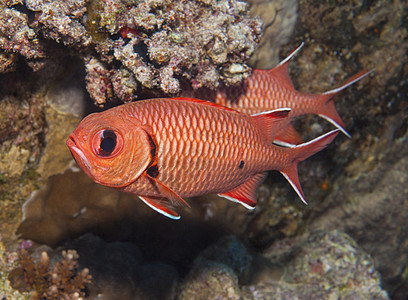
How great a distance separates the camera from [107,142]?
2053 mm

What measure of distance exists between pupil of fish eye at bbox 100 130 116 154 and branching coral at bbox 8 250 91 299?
1988 mm

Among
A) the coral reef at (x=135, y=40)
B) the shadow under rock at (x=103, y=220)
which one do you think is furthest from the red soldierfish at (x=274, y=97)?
the shadow under rock at (x=103, y=220)

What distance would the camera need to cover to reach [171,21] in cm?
279

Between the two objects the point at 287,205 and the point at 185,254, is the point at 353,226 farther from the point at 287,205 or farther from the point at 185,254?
the point at 185,254

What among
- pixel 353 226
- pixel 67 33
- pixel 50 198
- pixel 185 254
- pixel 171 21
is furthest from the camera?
pixel 353 226

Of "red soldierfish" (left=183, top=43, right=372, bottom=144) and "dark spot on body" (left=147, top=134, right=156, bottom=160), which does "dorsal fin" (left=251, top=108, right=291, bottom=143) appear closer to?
"red soldierfish" (left=183, top=43, right=372, bottom=144)

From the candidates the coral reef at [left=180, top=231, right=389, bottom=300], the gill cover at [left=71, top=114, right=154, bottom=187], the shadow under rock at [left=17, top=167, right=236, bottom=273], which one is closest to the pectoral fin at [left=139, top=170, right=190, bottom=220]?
the gill cover at [left=71, top=114, right=154, bottom=187]

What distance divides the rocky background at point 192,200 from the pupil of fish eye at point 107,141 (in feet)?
2.49

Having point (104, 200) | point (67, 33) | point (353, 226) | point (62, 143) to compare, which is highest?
point (67, 33)

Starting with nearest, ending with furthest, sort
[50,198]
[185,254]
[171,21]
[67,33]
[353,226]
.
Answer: [67,33], [171,21], [50,198], [185,254], [353,226]

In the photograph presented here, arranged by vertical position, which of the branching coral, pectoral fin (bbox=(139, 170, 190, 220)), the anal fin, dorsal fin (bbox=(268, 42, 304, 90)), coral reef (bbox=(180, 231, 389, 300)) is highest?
dorsal fin (bbox=(268, 42, 304, 90))

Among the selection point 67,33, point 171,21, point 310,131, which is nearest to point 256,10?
point 171,21

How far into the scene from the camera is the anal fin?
2.80 meters

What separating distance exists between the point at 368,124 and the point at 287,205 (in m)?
1.95
